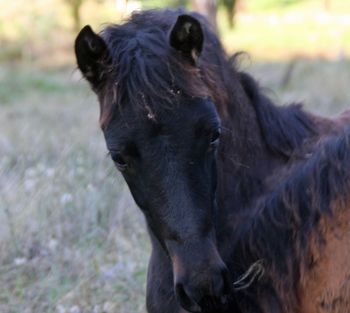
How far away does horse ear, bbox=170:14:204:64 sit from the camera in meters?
3.09

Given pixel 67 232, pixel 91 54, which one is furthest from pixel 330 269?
pixel 67 232

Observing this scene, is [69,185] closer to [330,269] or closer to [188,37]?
[188,37]

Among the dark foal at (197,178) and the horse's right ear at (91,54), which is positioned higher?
the horse's right ear at (91,54)

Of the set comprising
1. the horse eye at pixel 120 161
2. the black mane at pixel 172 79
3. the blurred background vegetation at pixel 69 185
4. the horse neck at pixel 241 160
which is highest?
the black mane at pixel 172 79

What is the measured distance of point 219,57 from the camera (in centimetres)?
347

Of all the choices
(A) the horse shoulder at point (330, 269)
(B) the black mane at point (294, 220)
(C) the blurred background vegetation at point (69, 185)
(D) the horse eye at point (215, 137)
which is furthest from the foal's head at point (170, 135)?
(C) the blurred background vegetation at point (69, 185)

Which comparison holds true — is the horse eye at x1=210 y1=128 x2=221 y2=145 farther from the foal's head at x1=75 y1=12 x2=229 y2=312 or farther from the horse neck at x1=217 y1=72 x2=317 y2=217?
the horse neck at x1=217 y1=72 x2=317 y2=217

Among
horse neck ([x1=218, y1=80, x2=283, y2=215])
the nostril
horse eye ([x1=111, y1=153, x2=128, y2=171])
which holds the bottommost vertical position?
the nostril

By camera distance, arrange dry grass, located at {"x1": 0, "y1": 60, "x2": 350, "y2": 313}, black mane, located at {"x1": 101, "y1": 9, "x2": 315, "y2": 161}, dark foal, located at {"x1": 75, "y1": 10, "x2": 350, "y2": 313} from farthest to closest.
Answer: dry grass, located at {"x1": 0, "y1": 60, "x2": 350, "y2": 313}, black mane, located at {"x1": 101, "y1": 9, "x2": 315, "y2": 161}, dark foal, located at {"x1": 75, "y1": 10, "x2": 350, "y2": 313}

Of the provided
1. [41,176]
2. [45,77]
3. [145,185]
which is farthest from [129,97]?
[45,77]

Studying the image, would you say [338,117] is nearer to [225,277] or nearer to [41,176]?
[225,277]

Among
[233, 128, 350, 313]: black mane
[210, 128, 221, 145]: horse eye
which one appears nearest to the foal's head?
[210, 128, 221, 145]: horse eye

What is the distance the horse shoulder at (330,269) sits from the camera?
2855 mm

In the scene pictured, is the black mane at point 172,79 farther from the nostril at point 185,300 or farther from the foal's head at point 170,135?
the nostril at point 185,300
